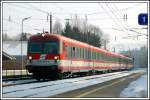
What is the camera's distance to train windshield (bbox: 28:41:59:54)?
104 ft

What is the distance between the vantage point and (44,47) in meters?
31.9

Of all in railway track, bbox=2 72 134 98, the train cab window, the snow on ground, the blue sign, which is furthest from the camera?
the train cab window

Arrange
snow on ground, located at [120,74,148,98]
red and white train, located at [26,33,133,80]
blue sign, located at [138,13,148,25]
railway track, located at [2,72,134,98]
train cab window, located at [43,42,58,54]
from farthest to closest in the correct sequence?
1. train cab window, located at [43,42,58,54]
2. red and white train, located at [26,33,133,80]
3. blue sign, located at [138,13,148,25]
4. railway track, located at [2,72,134,98]
5. snow on ground, located at [120,74,148,98]

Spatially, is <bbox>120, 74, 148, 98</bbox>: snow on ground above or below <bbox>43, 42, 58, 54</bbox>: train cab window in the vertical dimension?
below

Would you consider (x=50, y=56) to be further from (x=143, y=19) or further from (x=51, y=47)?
(x=143, y=19)

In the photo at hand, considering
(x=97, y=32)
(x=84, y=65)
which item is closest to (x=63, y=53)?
(x=84, y=65)

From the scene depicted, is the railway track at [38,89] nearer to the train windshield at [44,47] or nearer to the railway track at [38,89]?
the railway track at [38,89]

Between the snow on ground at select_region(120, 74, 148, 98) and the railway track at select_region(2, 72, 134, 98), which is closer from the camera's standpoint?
the snow on ground at select_region(120, 74, 148, 98)

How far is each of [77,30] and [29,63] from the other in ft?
252

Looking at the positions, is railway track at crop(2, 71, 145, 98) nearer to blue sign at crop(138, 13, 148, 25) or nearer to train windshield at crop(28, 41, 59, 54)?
train windshield at crop(28, 41, 59, 54)

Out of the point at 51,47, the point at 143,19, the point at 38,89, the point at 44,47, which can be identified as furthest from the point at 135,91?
the point at 44,47

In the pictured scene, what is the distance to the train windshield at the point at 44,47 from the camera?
31562 millimetres

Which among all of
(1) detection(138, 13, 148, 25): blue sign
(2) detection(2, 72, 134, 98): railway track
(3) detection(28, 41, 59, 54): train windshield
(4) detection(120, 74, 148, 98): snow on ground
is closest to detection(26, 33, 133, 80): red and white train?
(3) detection(28, 41, 59, 54): train windshield

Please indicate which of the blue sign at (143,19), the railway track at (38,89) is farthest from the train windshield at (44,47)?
the blue sign at (143,19)
